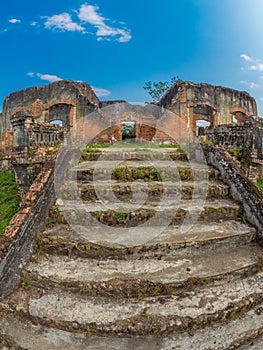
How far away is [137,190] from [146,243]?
4.20 feet

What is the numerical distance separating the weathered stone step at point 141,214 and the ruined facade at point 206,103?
11803 mm

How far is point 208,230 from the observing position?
351 centimetres

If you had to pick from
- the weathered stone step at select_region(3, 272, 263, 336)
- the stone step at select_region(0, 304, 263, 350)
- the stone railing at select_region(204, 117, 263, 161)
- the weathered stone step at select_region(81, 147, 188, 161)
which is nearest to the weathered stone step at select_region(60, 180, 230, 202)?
the weathered stone step at select_region(81, 147, 188, 161)

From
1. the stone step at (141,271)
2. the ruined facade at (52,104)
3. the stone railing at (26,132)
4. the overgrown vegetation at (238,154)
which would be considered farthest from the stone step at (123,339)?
A: the ruined facade at (52,104)

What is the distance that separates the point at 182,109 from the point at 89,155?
1030 cm

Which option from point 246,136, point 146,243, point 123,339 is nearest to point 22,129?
point 146,243

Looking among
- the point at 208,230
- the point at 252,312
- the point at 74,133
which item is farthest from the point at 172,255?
the point at 74,133

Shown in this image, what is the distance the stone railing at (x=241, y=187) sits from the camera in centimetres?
374

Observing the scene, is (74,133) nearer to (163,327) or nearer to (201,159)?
(201,159)

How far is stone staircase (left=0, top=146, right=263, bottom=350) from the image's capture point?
93.0 inches

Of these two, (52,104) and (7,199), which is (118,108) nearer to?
(52,104)

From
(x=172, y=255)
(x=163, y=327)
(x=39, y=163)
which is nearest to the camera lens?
(x=163, y=327)

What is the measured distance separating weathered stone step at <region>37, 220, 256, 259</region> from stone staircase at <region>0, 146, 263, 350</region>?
12 millimetres

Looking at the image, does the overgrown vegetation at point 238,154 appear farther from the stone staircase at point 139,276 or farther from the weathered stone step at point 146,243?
the weathered stone step at point 146,243
